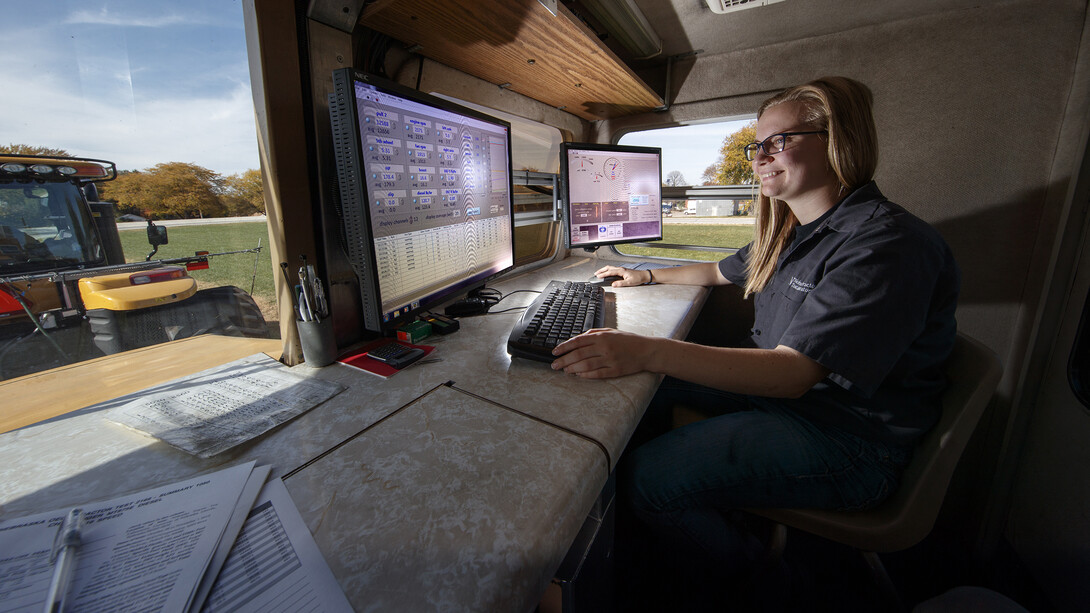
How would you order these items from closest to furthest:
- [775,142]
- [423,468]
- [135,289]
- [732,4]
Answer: [423,468]
[775,142]
[732,4]
[135,289]

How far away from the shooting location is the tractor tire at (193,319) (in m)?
1.54

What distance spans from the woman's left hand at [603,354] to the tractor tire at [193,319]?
2.63ft

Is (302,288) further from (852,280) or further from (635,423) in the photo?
(852,280)

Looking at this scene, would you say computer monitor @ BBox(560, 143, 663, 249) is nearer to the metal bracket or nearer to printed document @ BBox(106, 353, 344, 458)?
the metal bracket

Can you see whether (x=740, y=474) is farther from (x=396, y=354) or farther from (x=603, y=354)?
(x=396, y=354)

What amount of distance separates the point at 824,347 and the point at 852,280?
0.15m

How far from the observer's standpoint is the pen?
332 mm

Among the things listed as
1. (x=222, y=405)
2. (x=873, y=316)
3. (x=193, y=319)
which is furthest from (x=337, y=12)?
(x=193, y=319)

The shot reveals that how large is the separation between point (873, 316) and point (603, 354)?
20.3 inches

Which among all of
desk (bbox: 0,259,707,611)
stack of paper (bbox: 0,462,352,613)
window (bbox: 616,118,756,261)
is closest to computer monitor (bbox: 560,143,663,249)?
window (bbox: 616,118,756,261)

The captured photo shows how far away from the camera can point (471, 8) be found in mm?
941

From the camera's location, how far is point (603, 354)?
810 mm

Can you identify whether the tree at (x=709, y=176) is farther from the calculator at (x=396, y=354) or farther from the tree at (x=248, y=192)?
the tree at (x=248, y=192)

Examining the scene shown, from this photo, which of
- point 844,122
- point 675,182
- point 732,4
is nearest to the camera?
point 844,122
